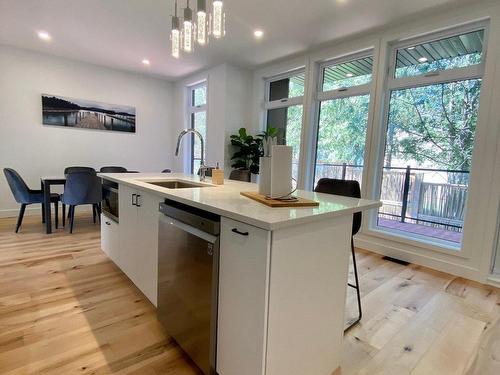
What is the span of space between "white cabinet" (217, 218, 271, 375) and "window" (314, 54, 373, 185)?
3.08m

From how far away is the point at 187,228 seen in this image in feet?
4.61

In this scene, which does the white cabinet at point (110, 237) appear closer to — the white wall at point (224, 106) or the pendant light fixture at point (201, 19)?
the pendant light fixture at point (201, 19)

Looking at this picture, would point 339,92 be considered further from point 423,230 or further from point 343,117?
point 423,230

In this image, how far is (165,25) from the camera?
3.47 meters

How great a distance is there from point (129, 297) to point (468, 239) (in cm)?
326

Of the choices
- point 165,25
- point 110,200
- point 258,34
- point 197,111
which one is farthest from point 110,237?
point 197,111

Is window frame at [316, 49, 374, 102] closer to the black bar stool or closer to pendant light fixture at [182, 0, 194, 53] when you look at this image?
the black bar stool

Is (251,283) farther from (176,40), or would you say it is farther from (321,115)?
(321,115)

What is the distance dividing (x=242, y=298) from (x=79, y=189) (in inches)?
140

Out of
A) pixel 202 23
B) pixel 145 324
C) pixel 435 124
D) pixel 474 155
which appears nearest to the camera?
pixel 145 324

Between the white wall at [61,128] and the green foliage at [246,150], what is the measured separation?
2147 mm

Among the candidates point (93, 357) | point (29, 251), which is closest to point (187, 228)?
point (93, 357)

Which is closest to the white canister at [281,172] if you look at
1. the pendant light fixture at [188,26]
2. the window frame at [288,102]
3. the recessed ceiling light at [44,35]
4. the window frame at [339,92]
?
the pendant light fixture at [188,26]

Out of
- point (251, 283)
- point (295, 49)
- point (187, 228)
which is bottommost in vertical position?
point (251, 283)
